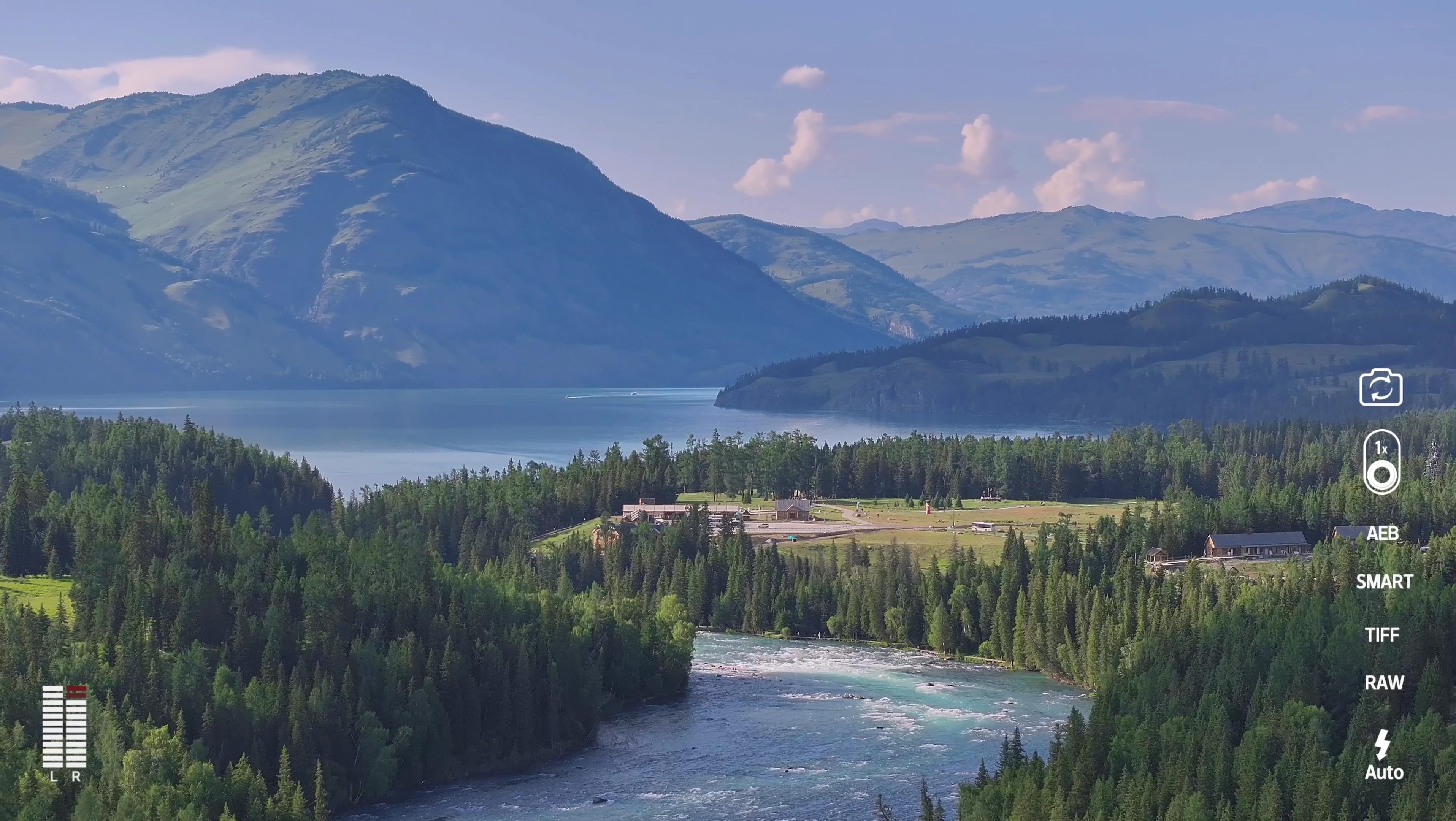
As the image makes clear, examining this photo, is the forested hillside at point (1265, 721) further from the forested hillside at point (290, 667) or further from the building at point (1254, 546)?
the building at point (1254, 546)

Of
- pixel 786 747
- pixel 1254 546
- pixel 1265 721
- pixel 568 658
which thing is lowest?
pixel 786 747

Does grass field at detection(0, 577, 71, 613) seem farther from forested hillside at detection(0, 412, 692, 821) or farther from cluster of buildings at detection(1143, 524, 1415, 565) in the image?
cluster of buildings at detection(1143, 524, 1415, 565)

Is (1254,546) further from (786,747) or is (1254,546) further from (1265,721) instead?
(1265,721)

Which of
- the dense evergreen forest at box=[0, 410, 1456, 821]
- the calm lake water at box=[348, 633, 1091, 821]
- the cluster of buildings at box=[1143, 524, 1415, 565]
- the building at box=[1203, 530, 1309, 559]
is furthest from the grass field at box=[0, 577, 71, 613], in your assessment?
the building at box=[1203, 530, 1309, 559]

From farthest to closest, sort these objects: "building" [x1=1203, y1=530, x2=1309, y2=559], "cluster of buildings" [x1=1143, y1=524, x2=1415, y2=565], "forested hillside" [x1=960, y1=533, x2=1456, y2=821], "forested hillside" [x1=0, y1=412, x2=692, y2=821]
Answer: "building" [x1=1203, y1=530, x2=1309, y2=559]
"cluster of buildings" [x1=1143, y1=524, x2=1415, y2=565]
"forested hillside" [x1=0, y1=412, x2=692, y2=821]
"forested hillside" [x1=960, y1=533, x2=1456, y2=821]

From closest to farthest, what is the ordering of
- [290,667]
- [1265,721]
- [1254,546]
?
[1265,721] → [290,667] → [1254,546]

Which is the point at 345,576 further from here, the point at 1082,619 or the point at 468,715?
the point at 1082,619

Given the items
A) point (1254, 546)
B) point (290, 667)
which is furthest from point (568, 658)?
point (1254, 546)
